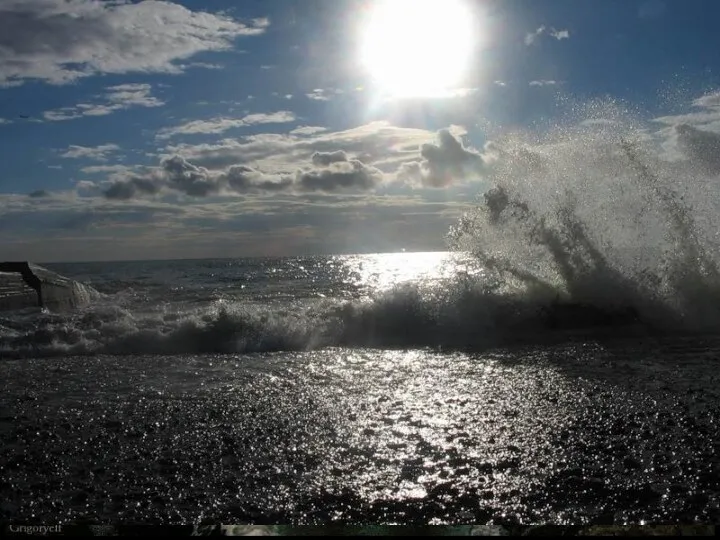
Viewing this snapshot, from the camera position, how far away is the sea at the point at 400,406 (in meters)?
4.03

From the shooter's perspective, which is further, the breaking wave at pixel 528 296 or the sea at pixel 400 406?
the breaking wave at pixel 528 296

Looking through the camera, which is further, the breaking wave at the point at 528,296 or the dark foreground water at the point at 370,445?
the breaking wave at the point at 528,296

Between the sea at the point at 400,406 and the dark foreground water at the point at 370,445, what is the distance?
24mm

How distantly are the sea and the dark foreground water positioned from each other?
0.02 metres

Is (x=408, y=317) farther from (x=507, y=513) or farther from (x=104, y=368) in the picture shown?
(x=507, y=513)

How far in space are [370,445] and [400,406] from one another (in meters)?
1.32

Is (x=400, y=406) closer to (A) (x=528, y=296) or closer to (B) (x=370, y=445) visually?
(B) (x=370, y=445)

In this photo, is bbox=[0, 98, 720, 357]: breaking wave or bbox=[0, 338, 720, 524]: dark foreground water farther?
bbox=[0, 98, 720, 357]: breaking wave

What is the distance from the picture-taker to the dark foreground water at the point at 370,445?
12.9 feet

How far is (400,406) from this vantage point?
20.9 feet

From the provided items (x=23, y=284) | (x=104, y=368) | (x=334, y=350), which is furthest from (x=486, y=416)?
(x=23, y=284)

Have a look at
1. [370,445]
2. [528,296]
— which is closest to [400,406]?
[370,445]

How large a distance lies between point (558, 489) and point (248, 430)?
9.46ft

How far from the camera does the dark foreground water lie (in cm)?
392
